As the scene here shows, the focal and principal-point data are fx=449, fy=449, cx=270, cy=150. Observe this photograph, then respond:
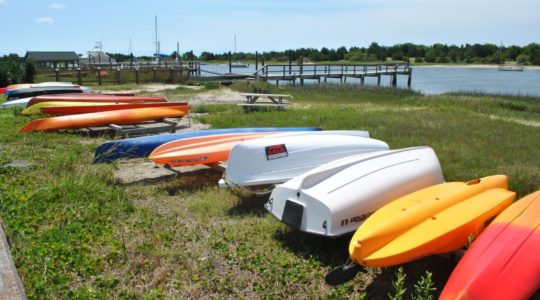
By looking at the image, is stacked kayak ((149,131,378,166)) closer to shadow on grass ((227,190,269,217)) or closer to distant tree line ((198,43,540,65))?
shadow on grass ((227,190,269,217))

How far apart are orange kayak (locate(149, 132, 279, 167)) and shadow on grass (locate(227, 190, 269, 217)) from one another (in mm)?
719

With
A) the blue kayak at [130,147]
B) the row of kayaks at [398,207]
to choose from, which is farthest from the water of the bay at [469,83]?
the row of kayaks at [398,207]

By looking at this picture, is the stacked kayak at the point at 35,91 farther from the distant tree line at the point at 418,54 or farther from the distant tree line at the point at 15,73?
the distant tree line at the point at 418,54

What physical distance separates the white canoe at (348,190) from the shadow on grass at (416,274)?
473mm

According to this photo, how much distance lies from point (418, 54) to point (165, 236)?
4255 inches

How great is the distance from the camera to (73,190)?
16.2 ft

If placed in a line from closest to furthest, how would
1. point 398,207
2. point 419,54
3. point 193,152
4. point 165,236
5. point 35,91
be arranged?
point 398,207
point 165,236
point 193,152
point 35,91
point 419,54

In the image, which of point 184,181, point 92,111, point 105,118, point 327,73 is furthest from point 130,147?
point 327,73

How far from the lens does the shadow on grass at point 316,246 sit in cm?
377

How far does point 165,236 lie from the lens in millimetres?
4094

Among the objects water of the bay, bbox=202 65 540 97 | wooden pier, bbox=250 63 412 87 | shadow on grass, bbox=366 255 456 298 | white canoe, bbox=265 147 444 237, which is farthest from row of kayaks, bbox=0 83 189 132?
water of the bay, bbox=202 65 540 97

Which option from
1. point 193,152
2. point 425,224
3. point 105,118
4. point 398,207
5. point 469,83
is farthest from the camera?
point 469,83

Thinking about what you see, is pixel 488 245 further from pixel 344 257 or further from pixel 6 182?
pixel 6 182

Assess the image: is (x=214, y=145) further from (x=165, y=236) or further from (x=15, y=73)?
(x=15, y=73)
